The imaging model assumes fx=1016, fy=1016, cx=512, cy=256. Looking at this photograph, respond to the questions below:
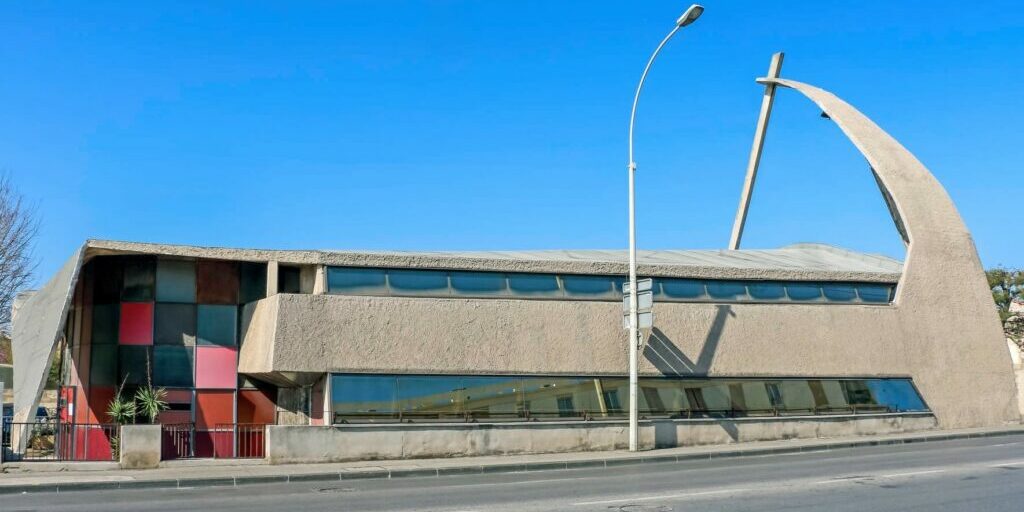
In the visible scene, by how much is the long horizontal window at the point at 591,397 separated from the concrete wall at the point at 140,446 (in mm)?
3823

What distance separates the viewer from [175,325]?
24.7m

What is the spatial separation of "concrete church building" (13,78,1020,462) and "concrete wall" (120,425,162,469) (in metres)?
1.21

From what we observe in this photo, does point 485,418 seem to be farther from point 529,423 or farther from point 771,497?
point 771,497

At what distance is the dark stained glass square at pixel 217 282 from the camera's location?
81.8 feet

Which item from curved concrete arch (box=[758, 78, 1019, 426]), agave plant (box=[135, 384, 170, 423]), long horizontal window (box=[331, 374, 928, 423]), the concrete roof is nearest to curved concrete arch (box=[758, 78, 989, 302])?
curved concrete arch (box=[758, 78, 1019, 426])

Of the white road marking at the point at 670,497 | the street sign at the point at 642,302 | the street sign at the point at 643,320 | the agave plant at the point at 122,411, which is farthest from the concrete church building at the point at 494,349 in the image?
the white road marking at the point at 670,497

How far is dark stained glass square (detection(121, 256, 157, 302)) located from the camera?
80.9 feet

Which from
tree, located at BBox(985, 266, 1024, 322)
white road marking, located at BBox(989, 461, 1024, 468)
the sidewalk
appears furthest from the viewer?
tree, located at BBox(985, 266, 1024, 322)

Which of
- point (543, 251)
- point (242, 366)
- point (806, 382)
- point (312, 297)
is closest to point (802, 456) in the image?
point (806, 382)

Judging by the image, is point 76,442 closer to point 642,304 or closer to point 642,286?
point 642,304

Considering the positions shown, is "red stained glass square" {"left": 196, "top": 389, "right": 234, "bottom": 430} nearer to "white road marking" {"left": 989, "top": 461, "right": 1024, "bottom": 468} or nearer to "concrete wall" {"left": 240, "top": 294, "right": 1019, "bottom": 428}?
"concrete wall" {"left": 240, "top": 294, "right": 1019, "bottom": 428}

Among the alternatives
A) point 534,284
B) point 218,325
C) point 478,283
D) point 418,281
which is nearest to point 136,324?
point 218,325

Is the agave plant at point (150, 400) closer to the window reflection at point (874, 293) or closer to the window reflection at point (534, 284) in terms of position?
the window reflection at point (534, 284)

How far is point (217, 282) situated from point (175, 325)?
1.43 m
